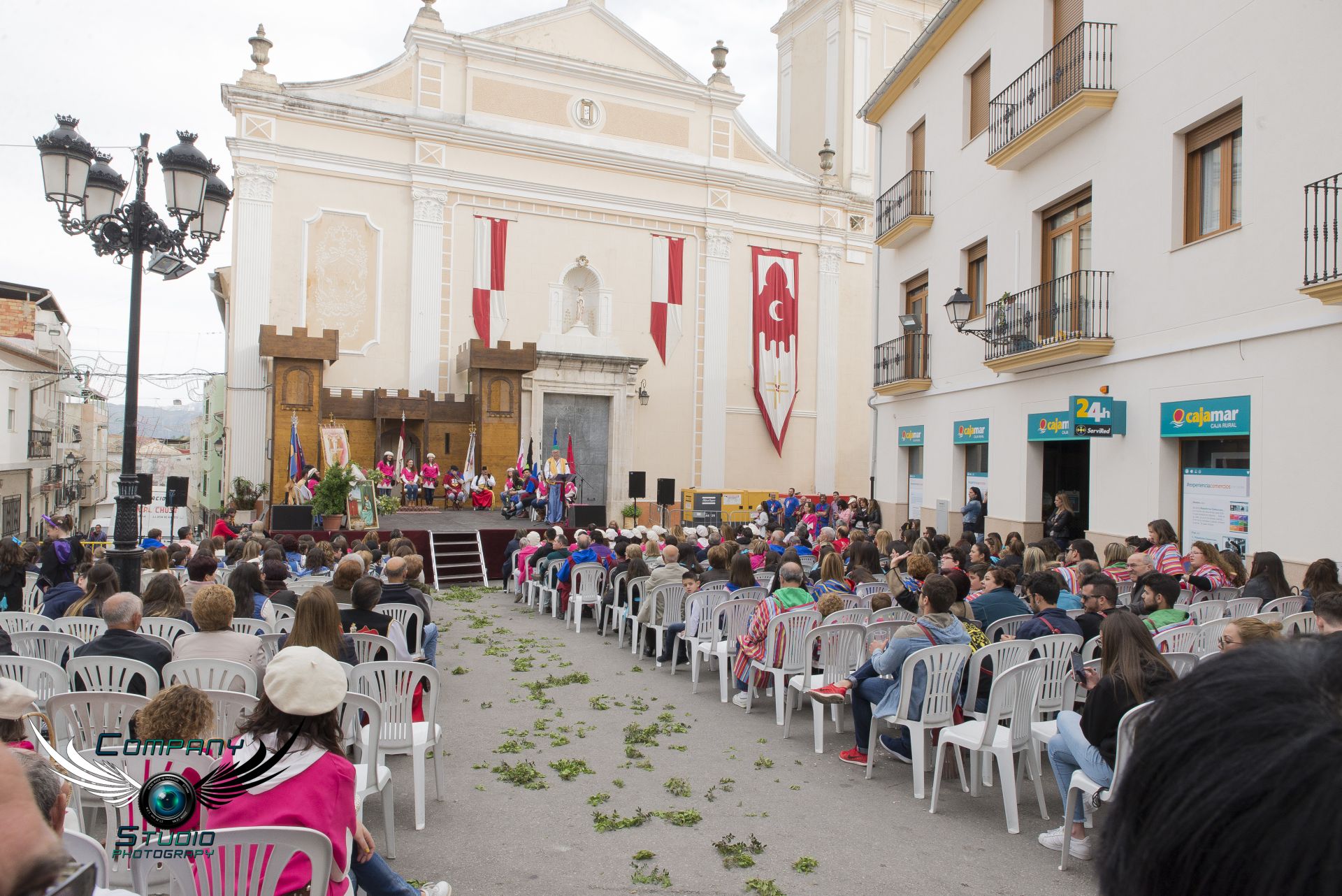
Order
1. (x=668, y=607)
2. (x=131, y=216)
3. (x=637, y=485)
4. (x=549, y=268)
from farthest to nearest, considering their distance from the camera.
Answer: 1. (x=549, y=268)
2. (x=637, y=485)
3. (x=668, y=607)
4. (x=131, y=216)

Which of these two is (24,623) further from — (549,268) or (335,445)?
(549,268)

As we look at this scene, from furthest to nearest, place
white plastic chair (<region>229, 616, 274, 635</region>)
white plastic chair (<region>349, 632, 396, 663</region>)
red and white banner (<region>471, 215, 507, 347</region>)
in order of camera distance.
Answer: red and white banner (<region>471, 215, 507, 347</region>)
white plastic chair (<region>229, 616, 274, 635</region>)
white plastic chair (<region>349, 632, 396, 663</region>)

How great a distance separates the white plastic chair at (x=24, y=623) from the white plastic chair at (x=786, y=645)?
4.81 metres

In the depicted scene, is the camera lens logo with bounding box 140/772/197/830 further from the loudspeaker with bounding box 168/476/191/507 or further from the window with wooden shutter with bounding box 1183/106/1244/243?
the loudspeaker with bounding box 168/476/191/507

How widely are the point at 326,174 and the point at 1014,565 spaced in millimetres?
20674

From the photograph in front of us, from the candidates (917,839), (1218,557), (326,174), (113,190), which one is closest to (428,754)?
(917,839)

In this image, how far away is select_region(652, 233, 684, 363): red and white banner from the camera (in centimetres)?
2661

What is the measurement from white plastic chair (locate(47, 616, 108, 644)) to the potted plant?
10.5m

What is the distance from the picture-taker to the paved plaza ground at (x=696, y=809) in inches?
155

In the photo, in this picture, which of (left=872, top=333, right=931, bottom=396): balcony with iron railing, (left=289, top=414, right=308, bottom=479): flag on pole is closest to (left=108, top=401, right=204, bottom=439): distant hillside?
(left=289, top=414, right=308, bottom=479): flag on pole

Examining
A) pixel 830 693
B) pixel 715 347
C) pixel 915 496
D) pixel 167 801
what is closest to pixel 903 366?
pixel 915 496

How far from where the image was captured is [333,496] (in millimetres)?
16047

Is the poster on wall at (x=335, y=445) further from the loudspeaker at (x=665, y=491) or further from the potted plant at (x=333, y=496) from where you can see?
the loudspeaker at (x=665, y=491)

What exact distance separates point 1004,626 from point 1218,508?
5054 mm
